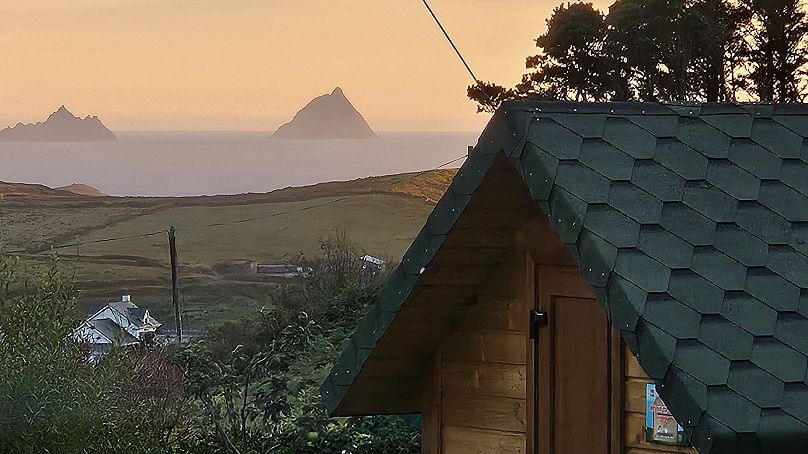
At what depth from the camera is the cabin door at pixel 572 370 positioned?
131 inches

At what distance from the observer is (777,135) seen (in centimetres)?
304

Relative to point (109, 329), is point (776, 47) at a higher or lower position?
higher

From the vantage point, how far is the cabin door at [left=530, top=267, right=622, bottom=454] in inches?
131

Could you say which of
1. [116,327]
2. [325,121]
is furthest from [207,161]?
[116,327]

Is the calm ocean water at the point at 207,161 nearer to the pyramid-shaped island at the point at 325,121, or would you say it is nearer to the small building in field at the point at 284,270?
the pyramid-shaped island at the point at 325,121

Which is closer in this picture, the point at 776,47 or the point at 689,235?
the point at 689,235

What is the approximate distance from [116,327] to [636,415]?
22.0ft

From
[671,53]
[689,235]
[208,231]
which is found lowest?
[208,231]

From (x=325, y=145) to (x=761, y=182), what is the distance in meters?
8.69

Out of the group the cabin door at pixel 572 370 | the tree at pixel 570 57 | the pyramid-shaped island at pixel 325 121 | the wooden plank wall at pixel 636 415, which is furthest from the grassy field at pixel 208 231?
the wooden plank wall at pixel 636 415

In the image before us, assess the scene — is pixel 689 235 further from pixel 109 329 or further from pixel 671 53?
pixel 671 53

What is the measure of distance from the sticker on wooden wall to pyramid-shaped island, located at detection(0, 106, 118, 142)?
8.63 m

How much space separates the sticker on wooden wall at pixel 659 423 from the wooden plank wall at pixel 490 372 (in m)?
0.44

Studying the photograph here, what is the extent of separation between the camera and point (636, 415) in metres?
3.30
